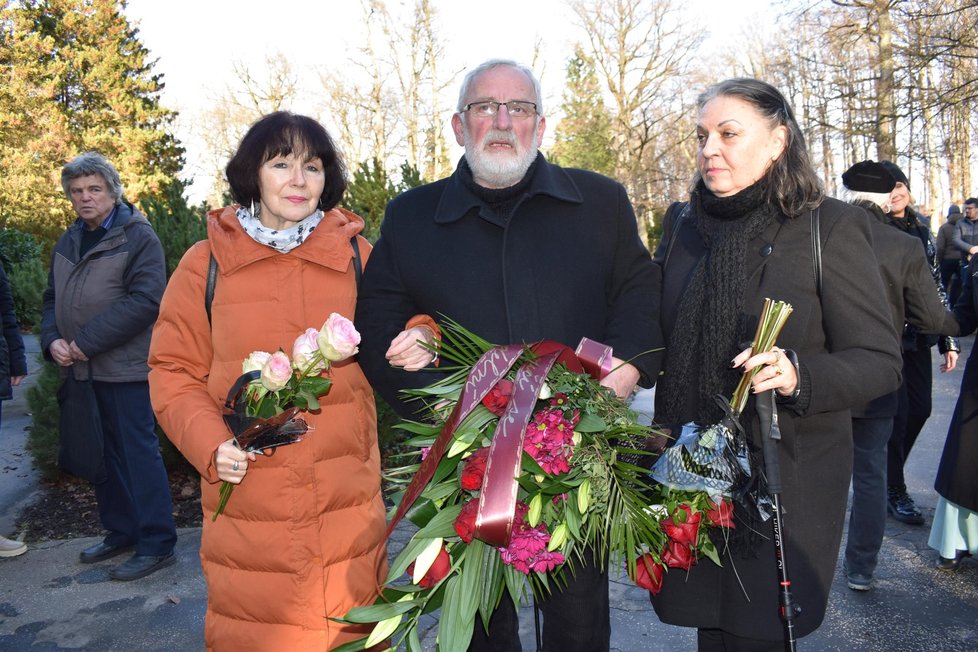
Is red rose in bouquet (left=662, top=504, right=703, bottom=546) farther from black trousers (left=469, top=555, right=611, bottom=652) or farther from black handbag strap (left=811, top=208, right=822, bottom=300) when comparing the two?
black handbag strap (left=811, top=208, right=822, bottom=300)

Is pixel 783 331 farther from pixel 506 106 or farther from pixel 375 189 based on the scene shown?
pixel 375 189

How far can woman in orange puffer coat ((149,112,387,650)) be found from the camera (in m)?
2.51

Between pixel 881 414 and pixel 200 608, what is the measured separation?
363 cm

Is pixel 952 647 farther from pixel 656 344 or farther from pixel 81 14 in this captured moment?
pixel 81 14

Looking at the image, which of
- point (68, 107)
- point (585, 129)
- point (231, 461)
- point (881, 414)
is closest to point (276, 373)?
point (231, 461)

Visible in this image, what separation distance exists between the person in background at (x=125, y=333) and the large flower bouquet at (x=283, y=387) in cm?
236

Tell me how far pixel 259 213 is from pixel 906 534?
14.2 feet

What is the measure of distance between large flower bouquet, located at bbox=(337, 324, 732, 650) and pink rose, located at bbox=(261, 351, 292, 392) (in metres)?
0.40

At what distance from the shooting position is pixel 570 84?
133 ft

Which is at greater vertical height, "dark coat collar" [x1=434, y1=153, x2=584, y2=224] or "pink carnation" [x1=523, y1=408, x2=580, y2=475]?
"dark coat collar" [x1=434, y1=153, x2=584, y2=224]

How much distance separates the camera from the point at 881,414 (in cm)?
407

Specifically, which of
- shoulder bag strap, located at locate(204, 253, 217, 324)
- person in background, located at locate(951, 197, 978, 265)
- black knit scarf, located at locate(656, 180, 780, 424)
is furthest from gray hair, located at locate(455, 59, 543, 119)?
person in background, located at locate(951, 197, 978, 265)

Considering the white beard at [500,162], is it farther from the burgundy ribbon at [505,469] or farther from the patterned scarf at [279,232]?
the burgundy ribbon at [505,469]

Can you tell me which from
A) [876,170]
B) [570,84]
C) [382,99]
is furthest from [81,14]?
[876,170]
